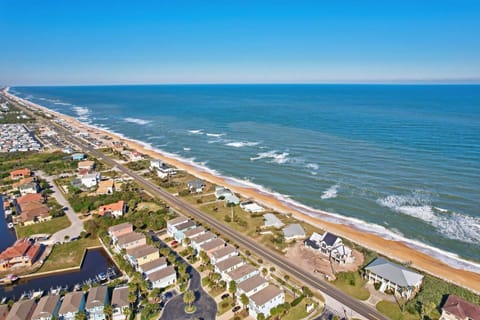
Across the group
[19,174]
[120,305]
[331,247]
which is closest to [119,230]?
[120,305]

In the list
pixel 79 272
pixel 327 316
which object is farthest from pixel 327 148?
pixel 79 272

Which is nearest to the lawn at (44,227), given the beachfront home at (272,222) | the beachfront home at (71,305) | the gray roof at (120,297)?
the beachfront home at (71,305)

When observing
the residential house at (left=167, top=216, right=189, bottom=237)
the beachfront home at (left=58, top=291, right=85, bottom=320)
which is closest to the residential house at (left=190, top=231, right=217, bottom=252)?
the residential house at (left=167, top=216, right=189, bottom=237)

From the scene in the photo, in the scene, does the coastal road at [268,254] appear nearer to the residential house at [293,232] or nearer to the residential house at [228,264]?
the residential house at [228,264]

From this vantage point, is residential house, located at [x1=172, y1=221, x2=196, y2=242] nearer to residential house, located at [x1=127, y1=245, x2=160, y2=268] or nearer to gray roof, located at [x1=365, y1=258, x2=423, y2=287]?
residential house, located at [x1=127, y1=245, x2=160, y2=268]

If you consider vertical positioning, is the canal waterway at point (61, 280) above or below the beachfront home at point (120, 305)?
below

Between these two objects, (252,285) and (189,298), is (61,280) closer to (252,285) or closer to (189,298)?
(189,298)

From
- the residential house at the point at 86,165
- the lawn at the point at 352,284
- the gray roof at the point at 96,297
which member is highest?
the residential house at the point at 86,165
